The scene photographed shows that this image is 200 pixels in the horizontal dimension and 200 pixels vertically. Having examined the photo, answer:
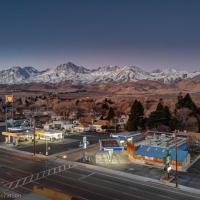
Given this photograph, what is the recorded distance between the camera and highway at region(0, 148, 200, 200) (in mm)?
37531

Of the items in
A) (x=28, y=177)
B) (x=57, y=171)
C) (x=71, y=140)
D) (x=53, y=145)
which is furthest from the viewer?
(x=71, y=140)

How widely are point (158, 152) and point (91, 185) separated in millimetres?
17844

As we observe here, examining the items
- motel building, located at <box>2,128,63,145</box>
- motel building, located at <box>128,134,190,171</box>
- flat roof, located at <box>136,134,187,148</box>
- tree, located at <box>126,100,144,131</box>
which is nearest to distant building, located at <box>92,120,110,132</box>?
tree, located at <box>126,100,144,131</box>

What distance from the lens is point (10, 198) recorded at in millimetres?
35250

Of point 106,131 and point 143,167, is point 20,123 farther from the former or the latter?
point 143,167

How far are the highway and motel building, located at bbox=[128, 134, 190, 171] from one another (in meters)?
9.12

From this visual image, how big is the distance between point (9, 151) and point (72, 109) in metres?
83.6

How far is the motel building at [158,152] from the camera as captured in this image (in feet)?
166

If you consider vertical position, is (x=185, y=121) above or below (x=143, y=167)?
above

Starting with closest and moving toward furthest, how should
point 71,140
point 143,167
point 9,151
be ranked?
point 143,167 → point 9,151 → point 71,140

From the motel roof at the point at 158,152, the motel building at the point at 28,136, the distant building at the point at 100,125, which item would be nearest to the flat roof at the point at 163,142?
the motel roof at the point at 158,152

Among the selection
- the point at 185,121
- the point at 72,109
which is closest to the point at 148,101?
the point at 72,109

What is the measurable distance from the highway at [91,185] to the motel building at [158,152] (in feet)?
29.9

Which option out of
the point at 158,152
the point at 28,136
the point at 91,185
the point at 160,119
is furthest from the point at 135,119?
the point at 91,185
